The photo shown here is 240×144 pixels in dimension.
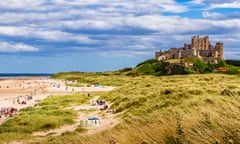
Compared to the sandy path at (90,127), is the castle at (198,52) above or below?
above

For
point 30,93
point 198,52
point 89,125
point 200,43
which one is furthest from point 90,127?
point 200,43

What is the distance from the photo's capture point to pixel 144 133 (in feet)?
27.4

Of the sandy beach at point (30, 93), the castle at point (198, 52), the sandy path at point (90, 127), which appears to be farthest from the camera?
the castle at point (198, 52)

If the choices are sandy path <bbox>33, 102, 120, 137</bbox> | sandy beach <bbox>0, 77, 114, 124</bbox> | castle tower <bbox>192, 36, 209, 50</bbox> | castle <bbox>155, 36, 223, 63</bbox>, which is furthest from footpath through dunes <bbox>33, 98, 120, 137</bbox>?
castle tower <bbox>192, 36, 209, 50</bbox>

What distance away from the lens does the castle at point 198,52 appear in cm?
15320

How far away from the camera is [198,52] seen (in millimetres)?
156500

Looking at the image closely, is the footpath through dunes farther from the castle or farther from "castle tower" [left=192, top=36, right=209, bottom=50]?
"castle tower" [left=192, top=36, right=209, bottom=50]

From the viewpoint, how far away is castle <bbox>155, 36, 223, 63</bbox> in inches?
6031

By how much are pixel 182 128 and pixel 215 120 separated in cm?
74

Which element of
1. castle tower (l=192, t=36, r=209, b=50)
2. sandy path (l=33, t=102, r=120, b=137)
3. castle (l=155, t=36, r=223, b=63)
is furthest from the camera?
castle tower (l=192, t=36, r=209, b=50)

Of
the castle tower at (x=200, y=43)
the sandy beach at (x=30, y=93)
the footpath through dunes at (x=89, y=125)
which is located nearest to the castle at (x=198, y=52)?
the castle tower at (x=200, y=43)

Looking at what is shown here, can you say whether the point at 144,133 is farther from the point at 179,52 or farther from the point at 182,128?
the point at 179,52

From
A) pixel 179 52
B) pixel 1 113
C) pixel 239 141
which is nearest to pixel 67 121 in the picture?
pixel 1 113

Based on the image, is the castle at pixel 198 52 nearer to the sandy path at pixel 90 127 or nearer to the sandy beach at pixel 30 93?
the sandy beach at pixel 30 93
